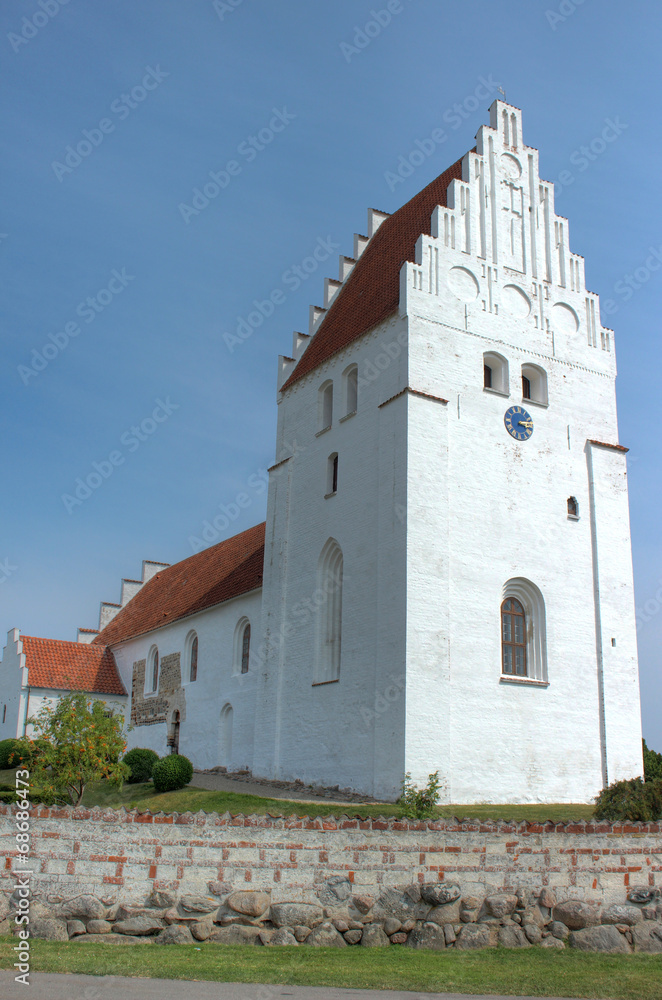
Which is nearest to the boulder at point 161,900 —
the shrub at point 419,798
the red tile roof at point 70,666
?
the shrub at point 419,798

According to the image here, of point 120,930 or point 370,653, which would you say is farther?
point 370,653

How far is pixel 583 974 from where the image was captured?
960cm

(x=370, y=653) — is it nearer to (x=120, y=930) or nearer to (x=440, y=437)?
(x=440, y=437)

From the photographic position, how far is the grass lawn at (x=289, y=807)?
17.7 m

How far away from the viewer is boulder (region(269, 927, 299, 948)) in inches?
412

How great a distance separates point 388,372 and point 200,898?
15106 mm

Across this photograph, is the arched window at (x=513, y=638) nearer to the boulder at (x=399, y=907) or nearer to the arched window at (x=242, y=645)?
the arched window at (x=242, y=645)

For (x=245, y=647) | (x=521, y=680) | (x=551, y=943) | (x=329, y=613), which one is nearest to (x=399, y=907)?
(x=551, y=943)

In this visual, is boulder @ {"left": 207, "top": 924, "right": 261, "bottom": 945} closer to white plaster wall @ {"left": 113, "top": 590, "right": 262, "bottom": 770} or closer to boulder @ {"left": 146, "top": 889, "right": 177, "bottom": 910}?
boulder @ {"left": 146, "top": 889, "right": 177, "bottom": 910}

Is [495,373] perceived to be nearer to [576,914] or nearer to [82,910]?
[576,914]

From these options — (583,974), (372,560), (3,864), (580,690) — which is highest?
(372,560)

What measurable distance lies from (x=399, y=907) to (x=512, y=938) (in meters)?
1.38

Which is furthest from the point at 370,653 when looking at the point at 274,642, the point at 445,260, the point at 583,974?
the point at 583,974

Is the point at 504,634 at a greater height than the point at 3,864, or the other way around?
the point at 504,634
